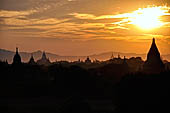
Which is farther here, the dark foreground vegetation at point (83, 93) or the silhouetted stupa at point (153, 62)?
the silhouetted stupa at point (153, 62)

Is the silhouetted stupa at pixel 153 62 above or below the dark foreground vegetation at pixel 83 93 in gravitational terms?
above

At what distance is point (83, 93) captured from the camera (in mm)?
63875

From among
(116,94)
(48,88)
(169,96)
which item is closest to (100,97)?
(48,88)

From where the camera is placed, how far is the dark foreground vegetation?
35.2 metres

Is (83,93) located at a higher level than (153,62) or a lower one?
lower

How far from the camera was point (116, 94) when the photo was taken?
3903cm

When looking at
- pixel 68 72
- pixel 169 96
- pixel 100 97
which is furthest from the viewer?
pixel 68 72

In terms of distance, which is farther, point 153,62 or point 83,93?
point 153,62

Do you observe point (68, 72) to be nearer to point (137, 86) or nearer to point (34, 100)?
point (34, 100)

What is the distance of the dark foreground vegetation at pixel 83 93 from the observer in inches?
1384

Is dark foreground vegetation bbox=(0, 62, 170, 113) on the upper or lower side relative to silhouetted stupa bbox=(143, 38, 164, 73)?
lower

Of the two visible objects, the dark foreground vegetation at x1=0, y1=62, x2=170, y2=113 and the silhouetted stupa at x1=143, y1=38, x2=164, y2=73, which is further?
the silhouetted stupa at x1=143, y1=38, x2=164, y2=73

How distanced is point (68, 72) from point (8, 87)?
13.6 meters

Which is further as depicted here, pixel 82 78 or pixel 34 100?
pixel 82 78
